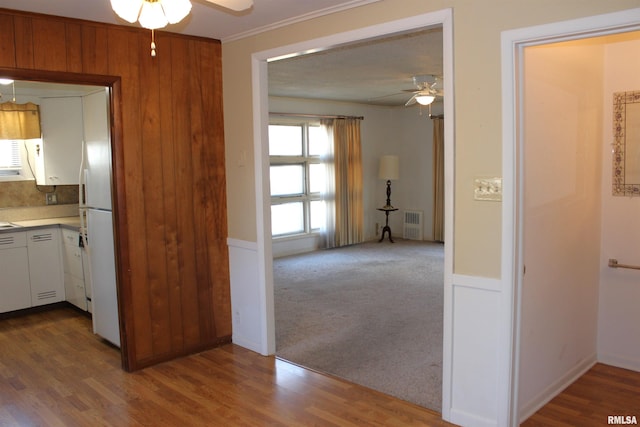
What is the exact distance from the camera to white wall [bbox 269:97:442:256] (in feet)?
29.7

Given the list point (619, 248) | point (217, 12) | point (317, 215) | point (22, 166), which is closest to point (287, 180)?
point (317, 215)

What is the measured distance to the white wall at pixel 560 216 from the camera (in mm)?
2859

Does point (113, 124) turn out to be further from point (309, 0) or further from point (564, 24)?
point (564, 24)

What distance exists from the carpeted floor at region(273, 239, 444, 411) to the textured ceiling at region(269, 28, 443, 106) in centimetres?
222

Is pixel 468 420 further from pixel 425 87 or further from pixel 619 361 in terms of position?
pixel 425 87

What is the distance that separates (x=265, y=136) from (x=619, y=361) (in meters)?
2.95

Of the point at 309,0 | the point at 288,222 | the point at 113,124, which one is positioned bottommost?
the point at 288,222

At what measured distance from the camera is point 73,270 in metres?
5.08

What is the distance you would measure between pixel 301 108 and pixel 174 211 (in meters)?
4.53

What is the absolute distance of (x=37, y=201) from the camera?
5.64 meters

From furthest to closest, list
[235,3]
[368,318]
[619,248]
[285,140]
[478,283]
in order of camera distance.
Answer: [285,140] → [368,318] → [619,248] → [478,283] → [235,3]

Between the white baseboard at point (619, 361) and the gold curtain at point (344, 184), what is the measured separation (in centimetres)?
516

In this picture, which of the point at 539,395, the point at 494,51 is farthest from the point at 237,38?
the point at 539,395

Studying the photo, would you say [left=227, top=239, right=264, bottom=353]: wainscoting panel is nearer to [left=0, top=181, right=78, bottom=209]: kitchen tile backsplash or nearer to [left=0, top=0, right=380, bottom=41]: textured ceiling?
[left=0, top=0, right=380, bottom=41]: textured ceiling
